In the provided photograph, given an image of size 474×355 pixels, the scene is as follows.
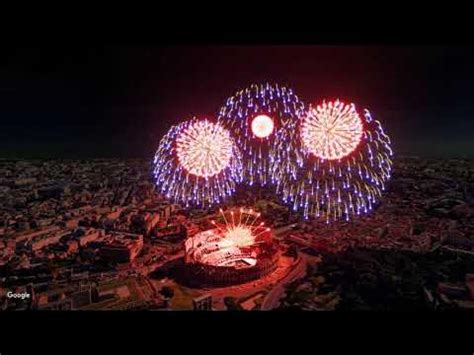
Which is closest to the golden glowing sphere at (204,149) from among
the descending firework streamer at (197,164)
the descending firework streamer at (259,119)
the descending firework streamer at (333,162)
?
the descending firework streamer at (197,164)

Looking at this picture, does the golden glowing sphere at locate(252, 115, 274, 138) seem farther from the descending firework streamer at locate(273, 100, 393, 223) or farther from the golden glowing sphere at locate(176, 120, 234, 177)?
the golden glowing sphere at locate(176, 120, 234, 177)

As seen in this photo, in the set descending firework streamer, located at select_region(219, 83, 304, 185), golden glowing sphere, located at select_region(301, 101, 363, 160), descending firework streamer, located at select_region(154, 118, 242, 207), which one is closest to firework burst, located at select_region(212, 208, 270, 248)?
descending firework streamer, located at select_region(154, 118, 242, 207)

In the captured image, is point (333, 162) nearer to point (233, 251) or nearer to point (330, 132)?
point (330, 132)

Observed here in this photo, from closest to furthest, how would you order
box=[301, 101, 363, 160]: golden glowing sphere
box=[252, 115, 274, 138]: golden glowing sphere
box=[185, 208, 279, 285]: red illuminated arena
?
box=[185, 208, 279, 285]: red illuminated arena → box=[301, 101, 363, 160]: golden glowing sphere → box=[252, 115, 274, 138]: golden glowing sphere

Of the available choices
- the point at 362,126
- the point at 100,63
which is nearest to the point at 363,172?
the point at 362,126

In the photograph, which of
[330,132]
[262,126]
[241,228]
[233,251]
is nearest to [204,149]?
[262,126]

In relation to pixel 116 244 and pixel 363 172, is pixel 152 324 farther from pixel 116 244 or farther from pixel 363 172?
pixel 363 172

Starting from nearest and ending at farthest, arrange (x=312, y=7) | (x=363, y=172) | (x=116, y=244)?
(x=312, y=7) → (x=116, y=244) → (x=363, y=172)
